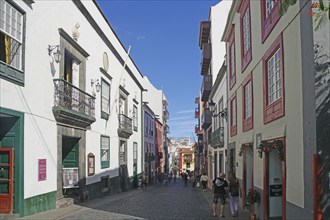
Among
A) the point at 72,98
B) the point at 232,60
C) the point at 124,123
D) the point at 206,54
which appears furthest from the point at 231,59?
the point at 206,54

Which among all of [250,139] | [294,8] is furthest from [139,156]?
[294,8]

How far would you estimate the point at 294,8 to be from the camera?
8844 millimetres

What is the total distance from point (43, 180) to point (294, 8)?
9067 mm

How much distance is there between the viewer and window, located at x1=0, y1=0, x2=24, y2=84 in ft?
35.6

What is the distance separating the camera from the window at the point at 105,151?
72.9 ft

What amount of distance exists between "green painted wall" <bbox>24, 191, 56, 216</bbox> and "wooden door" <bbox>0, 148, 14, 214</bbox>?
0.50m

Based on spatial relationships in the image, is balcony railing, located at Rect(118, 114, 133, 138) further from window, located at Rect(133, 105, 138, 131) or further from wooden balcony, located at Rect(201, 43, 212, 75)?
wooden balcony, located at Rect(201, 43, 212, 75)

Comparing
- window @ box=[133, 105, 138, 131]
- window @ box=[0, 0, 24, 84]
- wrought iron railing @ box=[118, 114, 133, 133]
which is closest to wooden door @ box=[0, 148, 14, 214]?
window @ box=[0, 0, 24, 84]

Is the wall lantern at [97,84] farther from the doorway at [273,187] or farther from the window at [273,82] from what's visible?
the doorway at [273,187]

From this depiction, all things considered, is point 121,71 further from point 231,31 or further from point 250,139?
point 250,139

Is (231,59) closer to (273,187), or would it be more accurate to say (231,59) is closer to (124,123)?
(273,187)

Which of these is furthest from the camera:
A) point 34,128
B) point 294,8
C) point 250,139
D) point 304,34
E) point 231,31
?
point 231,31

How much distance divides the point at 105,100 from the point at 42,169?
984 cm

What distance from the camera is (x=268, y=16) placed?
37.7 ft
